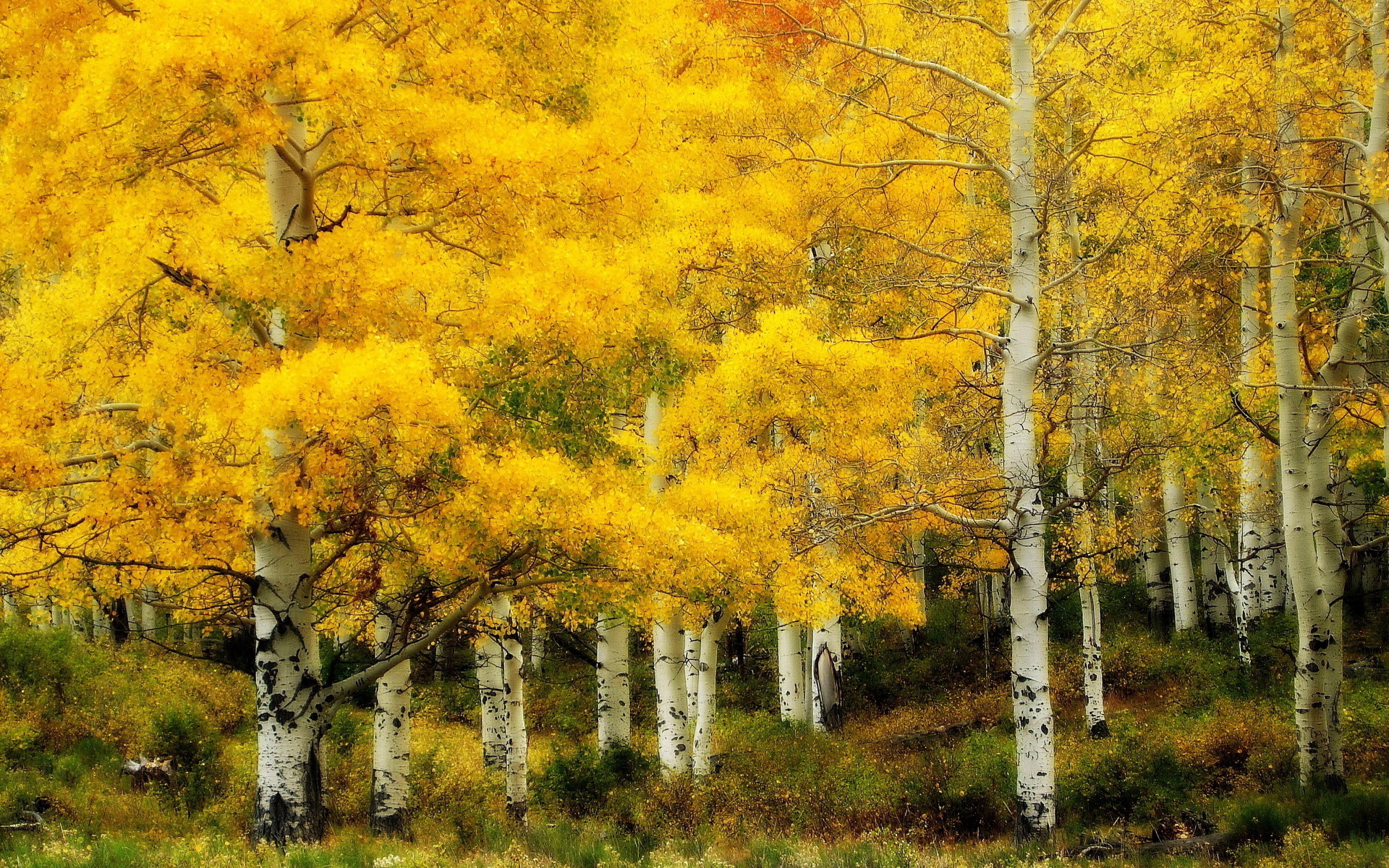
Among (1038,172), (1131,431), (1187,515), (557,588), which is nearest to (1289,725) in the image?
(1131,431)

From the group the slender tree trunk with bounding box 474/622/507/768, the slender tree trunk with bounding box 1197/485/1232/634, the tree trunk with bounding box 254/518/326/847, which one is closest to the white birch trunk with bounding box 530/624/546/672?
the slender tree trunk with bounding box 474/622/507/768

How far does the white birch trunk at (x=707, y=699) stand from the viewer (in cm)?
1252

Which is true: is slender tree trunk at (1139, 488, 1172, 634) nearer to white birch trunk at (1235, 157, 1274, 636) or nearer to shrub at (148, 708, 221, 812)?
white birch trunk at (1235, 157, 1274, 636)

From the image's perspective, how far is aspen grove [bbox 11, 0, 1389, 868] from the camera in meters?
7.08

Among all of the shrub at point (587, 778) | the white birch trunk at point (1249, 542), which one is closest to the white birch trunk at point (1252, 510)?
the white birch trunk at point (1249, 542)

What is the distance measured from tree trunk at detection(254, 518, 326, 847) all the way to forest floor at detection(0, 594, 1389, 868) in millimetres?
484

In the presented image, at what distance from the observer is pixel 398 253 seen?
25.1 feet

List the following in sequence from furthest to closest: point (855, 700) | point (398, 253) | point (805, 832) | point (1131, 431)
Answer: point (855, 700)
point (1131, 431)
point (805, 832)
point (398, 253)

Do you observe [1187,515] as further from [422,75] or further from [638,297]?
[422,75]

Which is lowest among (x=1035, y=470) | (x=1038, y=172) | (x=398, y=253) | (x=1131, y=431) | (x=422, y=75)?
(x=1035, y=470)

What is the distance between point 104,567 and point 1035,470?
7.65m

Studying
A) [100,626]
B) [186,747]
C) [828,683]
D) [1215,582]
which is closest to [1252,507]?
[1215,582]

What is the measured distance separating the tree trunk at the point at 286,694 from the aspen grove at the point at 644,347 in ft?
0.10

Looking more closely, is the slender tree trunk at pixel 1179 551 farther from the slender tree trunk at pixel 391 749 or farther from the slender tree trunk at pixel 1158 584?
the slender tree trunk at pixel 391 749
